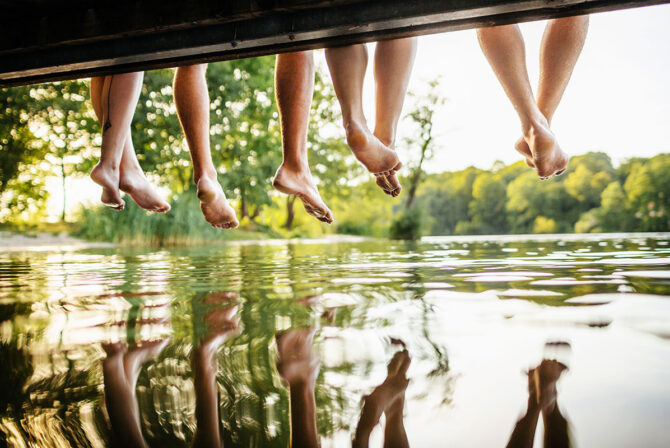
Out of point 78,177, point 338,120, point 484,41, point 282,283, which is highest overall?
point 338,120

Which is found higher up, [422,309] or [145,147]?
[145,147]

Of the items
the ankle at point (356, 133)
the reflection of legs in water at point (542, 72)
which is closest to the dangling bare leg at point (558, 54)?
the reflection of legs in water at point (542, 72)

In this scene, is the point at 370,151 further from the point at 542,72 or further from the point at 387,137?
the point at 542,72

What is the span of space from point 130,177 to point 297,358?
5.16 ft

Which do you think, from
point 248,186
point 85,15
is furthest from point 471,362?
point 248,186

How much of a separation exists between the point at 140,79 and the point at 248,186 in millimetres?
10653

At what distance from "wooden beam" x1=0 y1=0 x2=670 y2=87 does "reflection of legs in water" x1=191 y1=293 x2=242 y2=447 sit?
2.45ft

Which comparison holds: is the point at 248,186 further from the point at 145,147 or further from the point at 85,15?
the point at 85,15

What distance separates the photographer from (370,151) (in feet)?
4.56

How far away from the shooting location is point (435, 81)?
16.0 metres

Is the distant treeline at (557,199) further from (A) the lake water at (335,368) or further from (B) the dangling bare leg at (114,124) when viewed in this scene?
(A) the lake water at (335,368)

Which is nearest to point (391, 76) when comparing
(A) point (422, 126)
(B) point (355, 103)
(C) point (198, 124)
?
(B) point (355, 103)

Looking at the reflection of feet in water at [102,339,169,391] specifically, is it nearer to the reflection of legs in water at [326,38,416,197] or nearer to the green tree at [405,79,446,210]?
the reflection of legs in water at [326,38,416,197]

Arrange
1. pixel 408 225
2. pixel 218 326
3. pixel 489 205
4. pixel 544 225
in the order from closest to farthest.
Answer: pixel 218 326 → pixel 408 225 → pixel 544 225 → pixel 489 205
